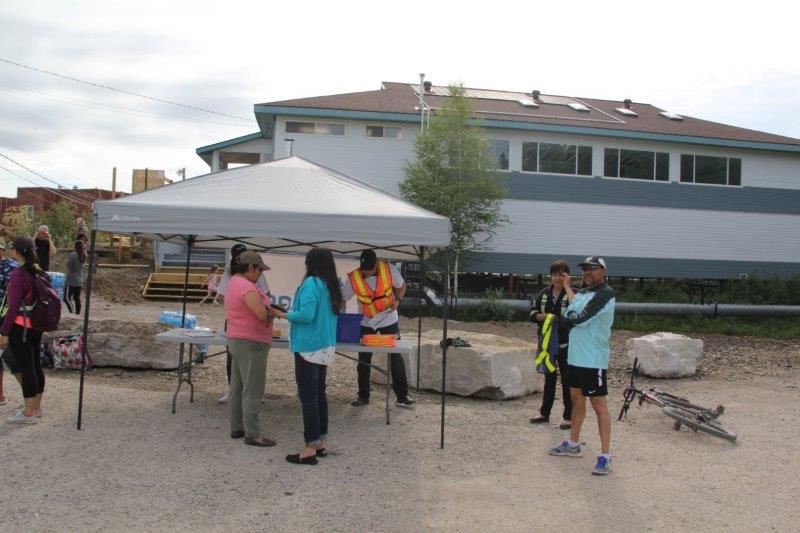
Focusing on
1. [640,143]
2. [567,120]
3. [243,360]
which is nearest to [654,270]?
[640,143]

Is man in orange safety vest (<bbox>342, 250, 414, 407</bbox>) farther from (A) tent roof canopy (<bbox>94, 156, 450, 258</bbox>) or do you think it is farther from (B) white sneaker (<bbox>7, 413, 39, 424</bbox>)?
(B) white sneaker (<bbox>7, 413, 39, 424</bbox>)

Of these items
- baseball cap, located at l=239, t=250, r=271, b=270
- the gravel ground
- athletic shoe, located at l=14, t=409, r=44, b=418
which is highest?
baseball cap, located at l=239, t=250, r=271, b=270

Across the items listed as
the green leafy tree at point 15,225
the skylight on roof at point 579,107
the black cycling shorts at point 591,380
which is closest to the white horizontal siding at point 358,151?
the skylight on roof at point 579,107

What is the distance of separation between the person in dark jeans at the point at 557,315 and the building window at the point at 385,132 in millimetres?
16665

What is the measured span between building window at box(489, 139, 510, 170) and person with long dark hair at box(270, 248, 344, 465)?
19194 mm

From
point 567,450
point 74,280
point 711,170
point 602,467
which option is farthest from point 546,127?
point 602,467

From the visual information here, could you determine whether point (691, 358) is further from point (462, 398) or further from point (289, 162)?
point (289, 162)

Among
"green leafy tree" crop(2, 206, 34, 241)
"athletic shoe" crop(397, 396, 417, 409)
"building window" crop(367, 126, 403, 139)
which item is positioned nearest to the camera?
"athletic shoe" crop(397, 396, 417, 409)

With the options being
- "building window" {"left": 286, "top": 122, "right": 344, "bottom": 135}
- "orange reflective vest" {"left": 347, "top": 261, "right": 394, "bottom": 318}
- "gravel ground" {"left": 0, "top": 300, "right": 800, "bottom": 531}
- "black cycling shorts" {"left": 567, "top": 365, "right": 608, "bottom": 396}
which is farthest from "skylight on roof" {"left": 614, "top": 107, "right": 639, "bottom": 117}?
"black cycling shorts" {"left": 567, "top": 365, "right": 608, "bottom": 396}

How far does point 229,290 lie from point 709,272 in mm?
23261

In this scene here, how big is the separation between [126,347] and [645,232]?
65.3ft

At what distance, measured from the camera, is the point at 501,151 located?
24.3m

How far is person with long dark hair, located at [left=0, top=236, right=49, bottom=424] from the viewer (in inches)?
249

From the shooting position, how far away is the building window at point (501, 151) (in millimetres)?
24212
